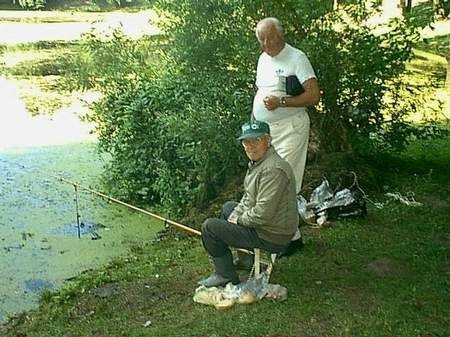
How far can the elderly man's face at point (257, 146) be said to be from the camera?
3.59 meters

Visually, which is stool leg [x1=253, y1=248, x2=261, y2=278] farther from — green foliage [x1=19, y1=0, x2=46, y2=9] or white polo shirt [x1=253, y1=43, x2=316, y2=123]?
green foliage [x1=19, y1=0, x2=46, y2=9]

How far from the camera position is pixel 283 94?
420 cm

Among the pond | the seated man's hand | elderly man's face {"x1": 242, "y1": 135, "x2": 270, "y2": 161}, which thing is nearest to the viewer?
elderly man's face {"x1": 242, "y1": 135, "x2": 270, "y2": 161}

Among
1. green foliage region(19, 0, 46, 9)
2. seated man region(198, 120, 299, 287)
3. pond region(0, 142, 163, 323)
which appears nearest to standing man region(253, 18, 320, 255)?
seated man region(198, 120, 299, 287)

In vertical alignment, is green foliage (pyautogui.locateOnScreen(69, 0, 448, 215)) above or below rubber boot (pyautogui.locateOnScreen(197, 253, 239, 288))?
above

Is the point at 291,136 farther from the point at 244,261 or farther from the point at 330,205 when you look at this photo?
the point at 330,205

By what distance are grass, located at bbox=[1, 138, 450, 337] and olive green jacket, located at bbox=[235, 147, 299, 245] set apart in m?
0.38

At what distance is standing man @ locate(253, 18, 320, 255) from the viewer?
412 centimetres

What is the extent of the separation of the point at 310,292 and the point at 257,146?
84 cm

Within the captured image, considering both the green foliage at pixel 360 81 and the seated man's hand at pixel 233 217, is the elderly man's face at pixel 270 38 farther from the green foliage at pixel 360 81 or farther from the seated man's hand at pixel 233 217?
the green foliage at pixel 360 81

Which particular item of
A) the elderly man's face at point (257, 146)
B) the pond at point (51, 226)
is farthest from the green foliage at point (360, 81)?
the elderly man's face at point (257, 146)

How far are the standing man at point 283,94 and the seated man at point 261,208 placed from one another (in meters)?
0.57

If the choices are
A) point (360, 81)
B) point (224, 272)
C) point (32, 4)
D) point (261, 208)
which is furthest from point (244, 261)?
point (32, 4)

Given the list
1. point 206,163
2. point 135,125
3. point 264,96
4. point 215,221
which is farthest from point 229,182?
point 215,221
